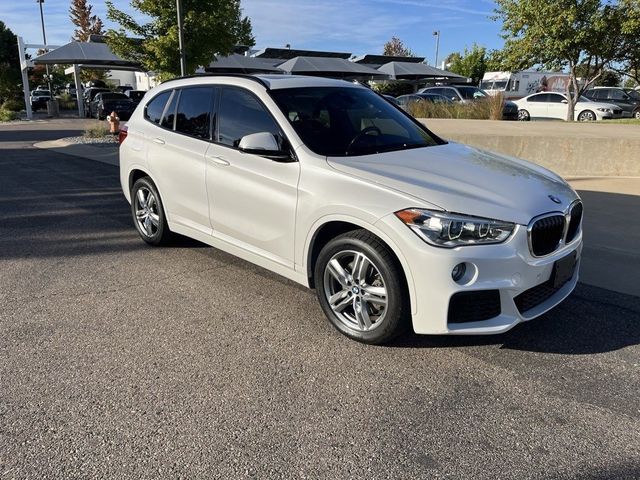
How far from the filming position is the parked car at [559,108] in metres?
24.9

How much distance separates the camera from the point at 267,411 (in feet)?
9.82

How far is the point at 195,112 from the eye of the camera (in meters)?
5.13

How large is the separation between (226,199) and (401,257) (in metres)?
1.82

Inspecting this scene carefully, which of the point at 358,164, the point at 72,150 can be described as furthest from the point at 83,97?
the point at 358,164

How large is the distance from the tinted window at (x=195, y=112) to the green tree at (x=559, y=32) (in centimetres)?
1737

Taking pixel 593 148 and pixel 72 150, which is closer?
pixel 593 148

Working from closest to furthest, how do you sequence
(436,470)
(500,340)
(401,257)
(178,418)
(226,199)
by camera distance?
(436,470)
(178,418)
(401,257)
(500,340)
(226,199)

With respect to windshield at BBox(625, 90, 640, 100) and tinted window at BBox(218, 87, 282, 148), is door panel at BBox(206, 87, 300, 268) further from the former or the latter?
A: windshield at BBox(625, 90, 640, 100)

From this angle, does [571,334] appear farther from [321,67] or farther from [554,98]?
[321,67]

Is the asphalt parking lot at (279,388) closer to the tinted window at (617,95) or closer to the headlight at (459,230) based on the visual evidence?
the headlight at (459,230)

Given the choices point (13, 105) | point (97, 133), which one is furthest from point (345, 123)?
point (13, 105)

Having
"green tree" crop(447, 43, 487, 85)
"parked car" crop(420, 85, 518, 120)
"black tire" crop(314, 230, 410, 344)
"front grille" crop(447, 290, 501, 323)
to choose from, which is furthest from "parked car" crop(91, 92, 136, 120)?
"green tree" crop(447, 43, 487, 85)

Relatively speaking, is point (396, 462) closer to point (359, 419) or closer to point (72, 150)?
point (359, 419)

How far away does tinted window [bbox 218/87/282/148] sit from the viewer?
4.36 meters
